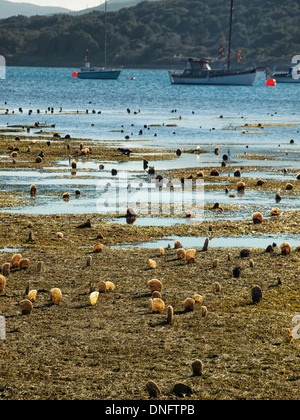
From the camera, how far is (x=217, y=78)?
171 metres

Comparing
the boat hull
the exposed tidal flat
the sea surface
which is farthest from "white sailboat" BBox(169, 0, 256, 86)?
the exposed tidal flat

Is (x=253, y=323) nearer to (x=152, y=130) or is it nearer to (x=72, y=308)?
(x=72, y=308)

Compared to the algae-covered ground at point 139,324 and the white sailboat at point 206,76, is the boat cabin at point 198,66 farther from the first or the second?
the algae-covered ground at point 139,324

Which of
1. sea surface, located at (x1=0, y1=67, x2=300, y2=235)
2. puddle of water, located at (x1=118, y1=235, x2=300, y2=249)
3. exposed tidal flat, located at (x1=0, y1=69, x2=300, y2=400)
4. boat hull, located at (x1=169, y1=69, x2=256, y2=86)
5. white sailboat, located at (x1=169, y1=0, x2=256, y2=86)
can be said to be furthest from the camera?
boat hull, located at (x1=169, y1=69, x2=256, y2=86)

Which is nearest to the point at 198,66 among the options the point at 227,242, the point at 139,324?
the point at 227,242

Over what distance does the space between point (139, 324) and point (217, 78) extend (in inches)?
6427

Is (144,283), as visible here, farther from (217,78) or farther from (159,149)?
(217,78)

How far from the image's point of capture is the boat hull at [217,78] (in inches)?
6659

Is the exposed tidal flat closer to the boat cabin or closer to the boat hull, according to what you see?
the boat cabin

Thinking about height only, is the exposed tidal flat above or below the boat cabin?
below

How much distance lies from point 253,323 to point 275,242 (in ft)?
22.5

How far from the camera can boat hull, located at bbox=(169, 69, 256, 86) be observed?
169 meters

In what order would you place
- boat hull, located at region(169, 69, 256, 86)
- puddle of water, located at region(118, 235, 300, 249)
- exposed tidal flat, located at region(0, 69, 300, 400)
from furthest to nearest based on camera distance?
boat hull, located at region(169, 69, 256, 86) → puddle of water, located at region(118, 235, 300, 249) → exposed tidal flat, located at region(0, 69, 300, 400)

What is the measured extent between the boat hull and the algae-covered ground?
15374cm
